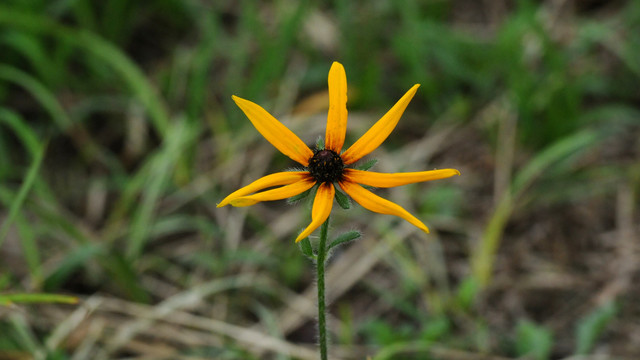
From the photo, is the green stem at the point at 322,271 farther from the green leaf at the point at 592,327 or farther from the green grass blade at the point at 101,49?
the green grass blade at the point at 101,49

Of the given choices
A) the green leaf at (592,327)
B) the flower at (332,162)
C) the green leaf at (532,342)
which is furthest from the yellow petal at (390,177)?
the green leaf at (592,327)

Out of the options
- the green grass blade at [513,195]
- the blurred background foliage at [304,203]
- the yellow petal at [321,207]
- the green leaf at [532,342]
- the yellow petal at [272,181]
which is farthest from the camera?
the green grass blade at [513,195]

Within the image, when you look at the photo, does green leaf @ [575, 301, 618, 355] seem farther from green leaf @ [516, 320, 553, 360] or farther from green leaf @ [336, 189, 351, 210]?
green leaf @ [336, 189, 351, 210]

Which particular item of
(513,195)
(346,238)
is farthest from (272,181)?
(513,195)

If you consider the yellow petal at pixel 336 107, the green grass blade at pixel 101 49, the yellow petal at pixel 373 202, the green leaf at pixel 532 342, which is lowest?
the yellow petal at pixel 373 202

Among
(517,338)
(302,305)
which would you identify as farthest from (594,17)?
(302,305)

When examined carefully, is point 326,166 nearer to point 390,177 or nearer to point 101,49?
point 390,177

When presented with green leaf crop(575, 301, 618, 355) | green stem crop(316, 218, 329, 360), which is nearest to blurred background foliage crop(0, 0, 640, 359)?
green leaf crop(575, 301, 618, 355)
